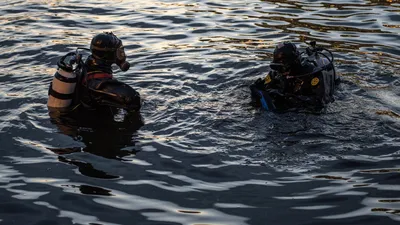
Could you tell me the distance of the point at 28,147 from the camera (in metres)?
8.52

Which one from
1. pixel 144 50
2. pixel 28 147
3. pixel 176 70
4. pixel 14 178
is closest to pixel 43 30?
pixel 144 50

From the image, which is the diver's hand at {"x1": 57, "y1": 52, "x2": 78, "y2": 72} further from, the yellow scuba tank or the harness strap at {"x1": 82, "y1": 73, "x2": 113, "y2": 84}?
the harness strap at {"x1": 82, "y1": 73, "x2": 113, "y2": 84}

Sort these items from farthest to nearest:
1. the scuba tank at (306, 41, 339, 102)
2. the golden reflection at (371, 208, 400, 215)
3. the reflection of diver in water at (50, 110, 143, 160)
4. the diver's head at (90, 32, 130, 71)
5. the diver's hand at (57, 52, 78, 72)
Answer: the scuba tank at (306, 41, 339, 102) < the diver's head at (90, 32, 130, 71) < the diver's hand at (57, 52, 78, 72) < the reflection of diver in water at (50, 110, 143, 160) < the golden reflection at (371, 208, 400, 215)

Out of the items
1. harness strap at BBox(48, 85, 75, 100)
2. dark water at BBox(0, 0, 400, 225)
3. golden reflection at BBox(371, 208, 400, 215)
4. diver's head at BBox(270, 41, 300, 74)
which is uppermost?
diver's head at BBox(270, 41, 300, 74)

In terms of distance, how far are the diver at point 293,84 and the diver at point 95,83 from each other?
1935mm

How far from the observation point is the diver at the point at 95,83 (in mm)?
9195

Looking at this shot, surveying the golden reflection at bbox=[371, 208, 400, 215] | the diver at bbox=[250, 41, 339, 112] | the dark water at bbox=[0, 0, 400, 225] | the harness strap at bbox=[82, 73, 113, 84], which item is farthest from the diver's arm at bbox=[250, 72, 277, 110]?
the golden reflection at bbox=[371, 208, 400, 215]

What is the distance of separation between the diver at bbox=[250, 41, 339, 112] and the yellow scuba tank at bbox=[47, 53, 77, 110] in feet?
8.86

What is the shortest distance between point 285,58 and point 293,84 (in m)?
0.56

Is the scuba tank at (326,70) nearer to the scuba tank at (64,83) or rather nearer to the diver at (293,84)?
the diver at (293,84)

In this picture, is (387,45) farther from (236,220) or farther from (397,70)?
(236,220)

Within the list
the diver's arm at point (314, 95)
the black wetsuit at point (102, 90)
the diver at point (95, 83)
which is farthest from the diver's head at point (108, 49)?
the diver's arm at point (314, 95)

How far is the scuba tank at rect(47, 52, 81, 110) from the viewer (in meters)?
9.20

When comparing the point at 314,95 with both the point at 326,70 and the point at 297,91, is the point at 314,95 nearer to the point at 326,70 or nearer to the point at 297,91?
the point at 297,91
